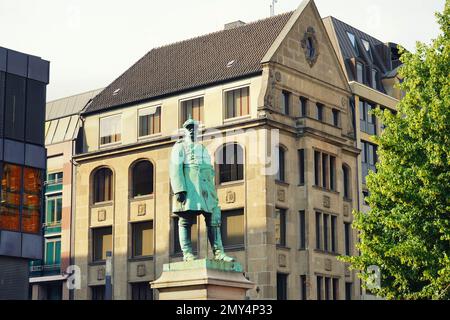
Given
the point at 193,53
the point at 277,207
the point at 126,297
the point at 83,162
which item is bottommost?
the point at 126,297

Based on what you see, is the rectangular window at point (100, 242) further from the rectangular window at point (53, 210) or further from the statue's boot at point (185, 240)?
the statue's boot at point (185, 240)

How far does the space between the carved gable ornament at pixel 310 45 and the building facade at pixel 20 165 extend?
1707cm

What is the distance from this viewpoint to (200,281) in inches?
1121

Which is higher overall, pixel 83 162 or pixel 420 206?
pixel 83 162

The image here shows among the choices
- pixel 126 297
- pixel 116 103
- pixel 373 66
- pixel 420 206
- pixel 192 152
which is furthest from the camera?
pixel 373 66

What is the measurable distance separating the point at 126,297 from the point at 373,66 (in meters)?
24.6

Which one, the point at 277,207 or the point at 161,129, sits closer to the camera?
the point at 277,207

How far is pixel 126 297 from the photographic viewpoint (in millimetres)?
60281

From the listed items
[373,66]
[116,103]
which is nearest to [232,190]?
[116,103]

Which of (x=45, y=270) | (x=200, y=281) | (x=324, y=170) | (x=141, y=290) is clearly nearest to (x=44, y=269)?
(x=45, y=270)

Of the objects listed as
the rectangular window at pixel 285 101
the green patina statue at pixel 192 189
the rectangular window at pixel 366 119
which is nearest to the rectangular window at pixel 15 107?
the rectangular window at pixel 285 101

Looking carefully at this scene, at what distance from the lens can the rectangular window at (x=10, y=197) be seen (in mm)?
48147

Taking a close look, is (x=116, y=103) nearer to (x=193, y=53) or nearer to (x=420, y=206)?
(x=193, y=53)

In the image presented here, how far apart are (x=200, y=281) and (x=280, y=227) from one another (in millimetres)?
28409
